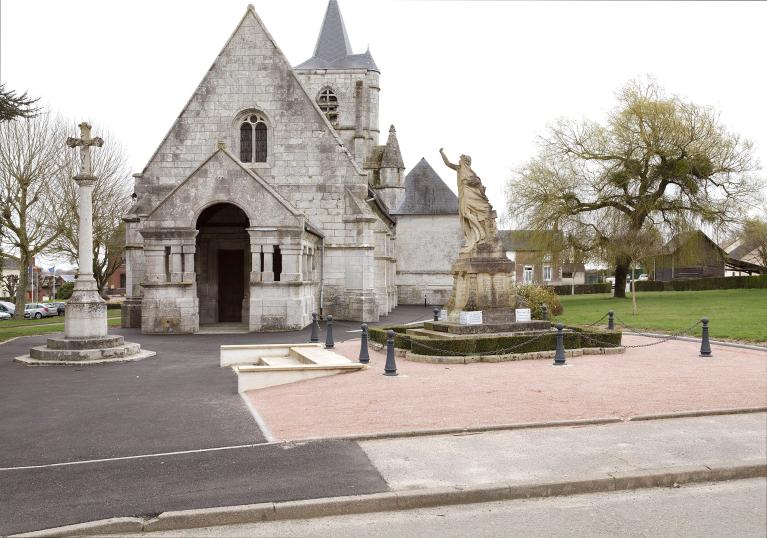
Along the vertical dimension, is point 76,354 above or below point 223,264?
below

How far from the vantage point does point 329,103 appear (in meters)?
45.5

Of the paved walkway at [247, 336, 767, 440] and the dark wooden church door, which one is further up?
the dark wooden church door

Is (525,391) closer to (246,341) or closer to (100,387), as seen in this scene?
(100,387)

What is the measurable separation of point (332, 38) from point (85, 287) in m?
36.1

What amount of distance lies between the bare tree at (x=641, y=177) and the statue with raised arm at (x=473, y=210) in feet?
70.2

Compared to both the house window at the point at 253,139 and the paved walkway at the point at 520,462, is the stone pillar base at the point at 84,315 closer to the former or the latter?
the paved walkway at the point at 520,462

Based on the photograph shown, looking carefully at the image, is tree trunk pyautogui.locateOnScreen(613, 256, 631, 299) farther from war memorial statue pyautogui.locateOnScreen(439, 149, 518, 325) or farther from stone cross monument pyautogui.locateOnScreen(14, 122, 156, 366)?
stone cross monument pyautogui.locateOnScreen(14, 122, 156, 366)

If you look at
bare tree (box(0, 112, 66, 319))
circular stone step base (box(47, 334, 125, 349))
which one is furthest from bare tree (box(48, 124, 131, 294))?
circular stone step base (box(47, 334, 125, 349))

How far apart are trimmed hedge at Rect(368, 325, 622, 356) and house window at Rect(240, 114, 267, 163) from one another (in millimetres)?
14014

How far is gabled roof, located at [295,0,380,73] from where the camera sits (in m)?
46.3

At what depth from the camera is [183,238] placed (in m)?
23.9

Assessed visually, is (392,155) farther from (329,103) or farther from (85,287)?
(85,287)

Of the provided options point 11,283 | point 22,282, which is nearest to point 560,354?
point 22,282

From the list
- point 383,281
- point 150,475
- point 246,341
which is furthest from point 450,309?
point 383,281
